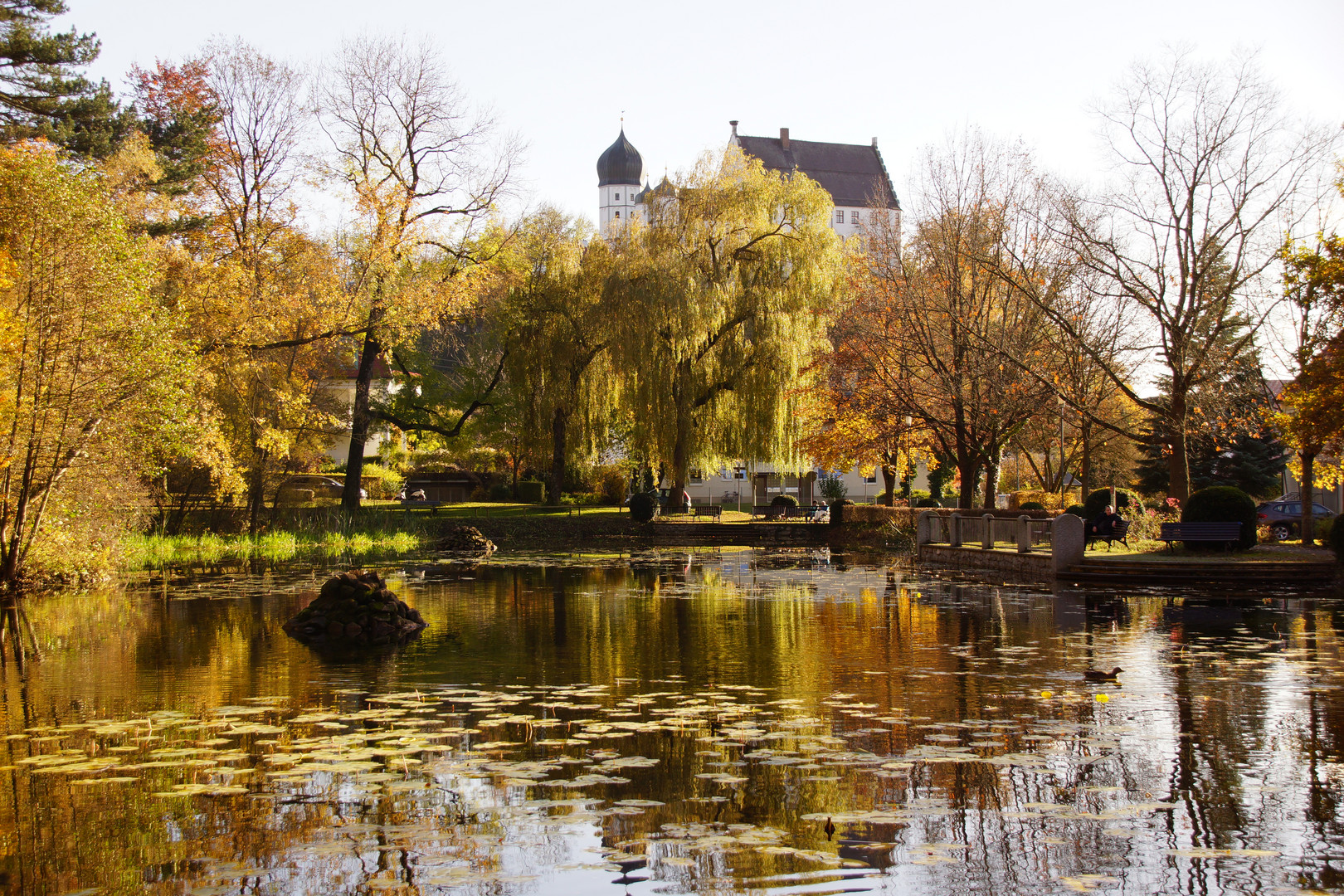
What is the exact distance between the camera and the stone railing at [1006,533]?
21.2m

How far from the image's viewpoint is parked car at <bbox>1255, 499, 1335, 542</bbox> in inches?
1361

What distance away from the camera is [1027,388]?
28062 mm

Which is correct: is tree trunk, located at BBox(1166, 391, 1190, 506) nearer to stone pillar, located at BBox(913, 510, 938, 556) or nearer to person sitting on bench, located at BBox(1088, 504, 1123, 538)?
person sitting on bench, located at BBox(1088, 504, 1123, 538)

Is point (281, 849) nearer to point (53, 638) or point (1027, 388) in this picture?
point (53, 638)

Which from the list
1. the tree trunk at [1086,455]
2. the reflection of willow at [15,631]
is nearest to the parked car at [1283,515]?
the tree trunk at [1086,455]

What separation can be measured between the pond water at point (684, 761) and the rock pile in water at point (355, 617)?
0.65 metres

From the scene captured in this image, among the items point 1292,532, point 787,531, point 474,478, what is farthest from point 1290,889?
point 474,478

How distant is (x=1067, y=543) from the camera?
21.3 metres

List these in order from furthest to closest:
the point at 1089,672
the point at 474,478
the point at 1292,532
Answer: the point at 474,478 < the point at 1292,532 < the point at 1089,672

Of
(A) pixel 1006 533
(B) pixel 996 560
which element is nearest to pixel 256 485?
(B) pixel 996 560

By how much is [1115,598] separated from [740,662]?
9.24 m

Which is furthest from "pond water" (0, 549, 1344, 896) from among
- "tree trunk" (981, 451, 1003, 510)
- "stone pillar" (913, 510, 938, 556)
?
"tree trunk" (981, 451, 1003, 510)

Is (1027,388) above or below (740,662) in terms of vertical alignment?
above

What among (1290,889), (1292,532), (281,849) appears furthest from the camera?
(1292,532)
